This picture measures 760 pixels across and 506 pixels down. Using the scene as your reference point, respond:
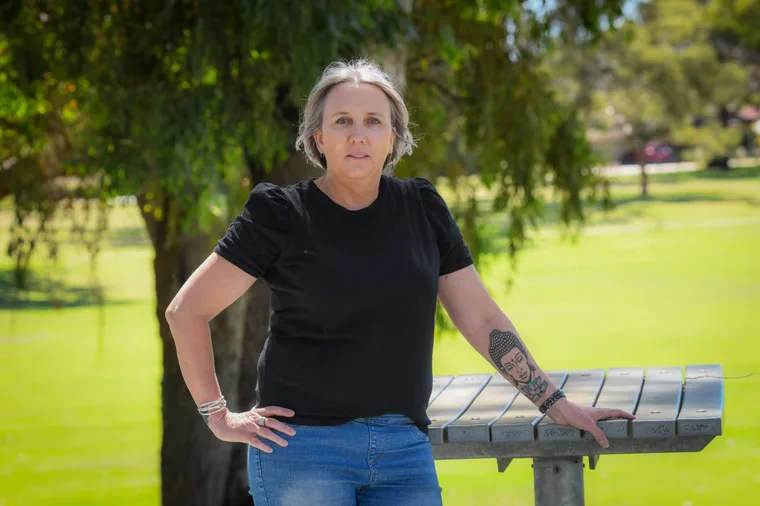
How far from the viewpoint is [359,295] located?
284 centimetres

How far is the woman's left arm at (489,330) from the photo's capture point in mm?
3156

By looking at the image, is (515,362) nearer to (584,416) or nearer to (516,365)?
(516,365)

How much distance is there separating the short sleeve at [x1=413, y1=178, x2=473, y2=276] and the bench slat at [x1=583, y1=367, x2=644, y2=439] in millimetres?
764

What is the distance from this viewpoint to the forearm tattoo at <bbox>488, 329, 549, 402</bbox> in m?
3.24

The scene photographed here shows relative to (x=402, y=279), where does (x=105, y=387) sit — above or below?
below

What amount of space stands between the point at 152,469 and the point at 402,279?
422 inches

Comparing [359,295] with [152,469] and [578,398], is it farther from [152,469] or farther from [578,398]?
[152,469]

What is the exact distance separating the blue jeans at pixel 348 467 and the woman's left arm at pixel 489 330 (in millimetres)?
396

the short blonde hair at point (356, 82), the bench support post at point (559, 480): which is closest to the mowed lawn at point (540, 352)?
the bench support post at point (559, 480)

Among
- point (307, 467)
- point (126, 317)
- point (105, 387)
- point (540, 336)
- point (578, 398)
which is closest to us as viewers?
point (307, 467)

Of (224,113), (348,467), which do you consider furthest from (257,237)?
(224,113)

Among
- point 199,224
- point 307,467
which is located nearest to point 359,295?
point 307,467

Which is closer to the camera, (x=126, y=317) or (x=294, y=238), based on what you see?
(x=294, y=238)

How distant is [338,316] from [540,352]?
18.4m
